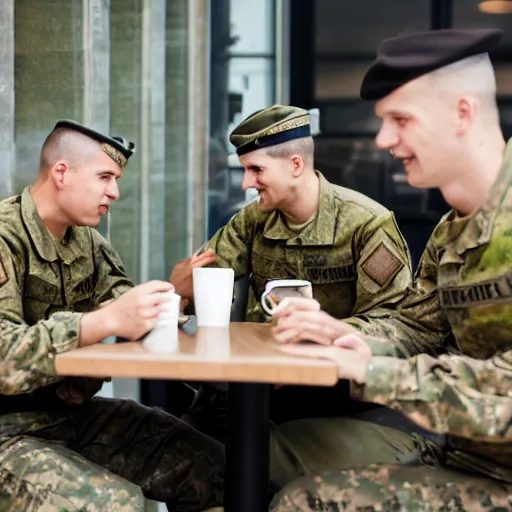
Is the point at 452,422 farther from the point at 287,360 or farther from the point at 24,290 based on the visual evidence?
the point at 24,290

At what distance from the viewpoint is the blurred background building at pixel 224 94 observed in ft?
14.7

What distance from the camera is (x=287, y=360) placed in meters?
2.03

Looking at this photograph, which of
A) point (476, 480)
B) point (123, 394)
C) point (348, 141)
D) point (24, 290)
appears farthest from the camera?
point (348, 141)

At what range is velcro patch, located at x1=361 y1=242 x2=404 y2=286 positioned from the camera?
3.18 meters

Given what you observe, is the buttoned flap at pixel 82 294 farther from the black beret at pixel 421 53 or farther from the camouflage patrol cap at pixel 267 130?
the black beret at pixel 421 53

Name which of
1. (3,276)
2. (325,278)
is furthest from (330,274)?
(3,276)

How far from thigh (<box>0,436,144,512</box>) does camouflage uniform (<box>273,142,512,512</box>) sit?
42cm

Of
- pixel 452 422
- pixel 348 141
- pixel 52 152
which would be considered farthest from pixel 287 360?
pixel 348 141

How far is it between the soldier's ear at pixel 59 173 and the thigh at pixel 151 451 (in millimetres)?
647

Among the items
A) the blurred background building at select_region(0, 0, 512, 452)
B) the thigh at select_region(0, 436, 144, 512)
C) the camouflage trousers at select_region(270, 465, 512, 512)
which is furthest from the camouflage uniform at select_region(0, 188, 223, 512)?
the blurred background building at select_region(0, 0, 512, 452)

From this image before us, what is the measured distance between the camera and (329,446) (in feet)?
10.3

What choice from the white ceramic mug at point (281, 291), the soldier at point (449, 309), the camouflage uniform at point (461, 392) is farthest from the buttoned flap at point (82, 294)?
the camouflage uniform at point (461, 392)

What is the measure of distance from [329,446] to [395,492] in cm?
98

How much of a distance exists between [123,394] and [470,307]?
7.06 feet
